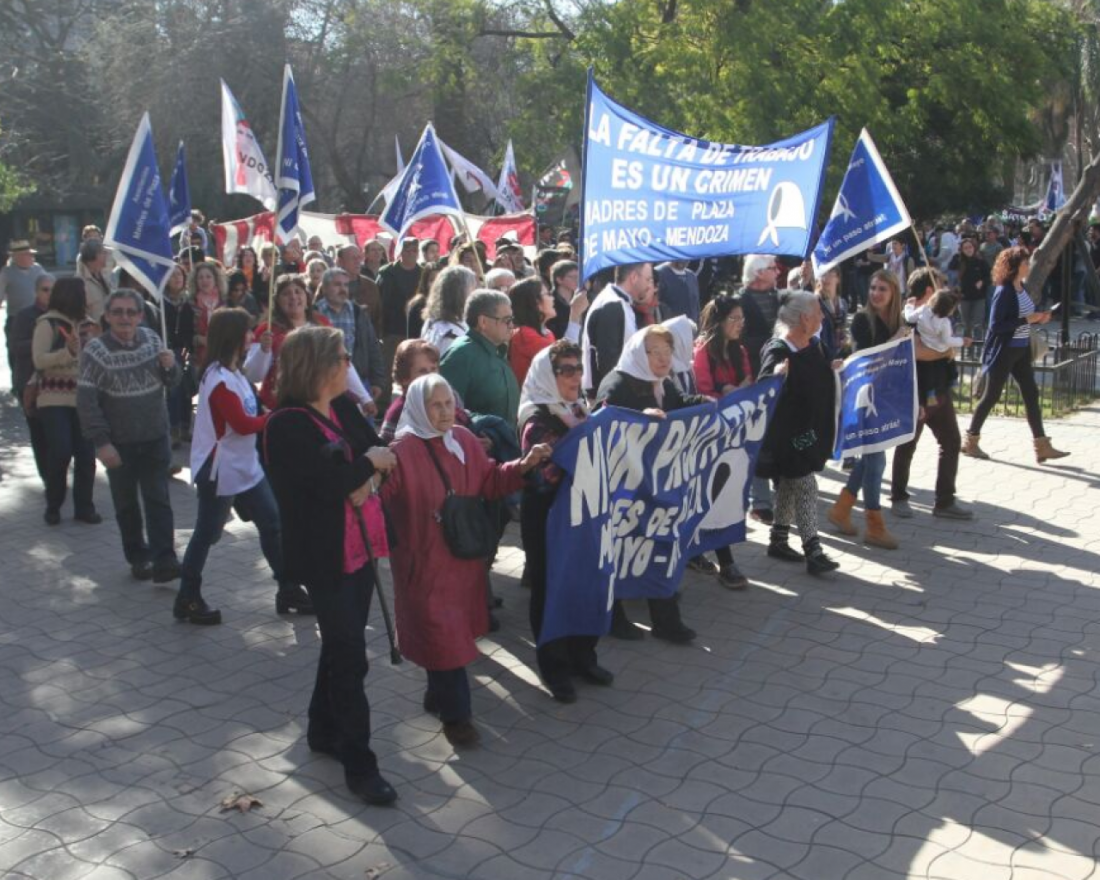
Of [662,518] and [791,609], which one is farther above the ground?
[662,518]

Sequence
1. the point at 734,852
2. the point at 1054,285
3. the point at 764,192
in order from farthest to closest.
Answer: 1. the point at 1054,285
2. the point at 764,192
3. the point at 734,852

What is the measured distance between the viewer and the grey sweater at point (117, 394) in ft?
23.1

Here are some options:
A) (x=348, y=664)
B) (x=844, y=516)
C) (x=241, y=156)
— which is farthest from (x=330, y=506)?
(x=241, y=156)

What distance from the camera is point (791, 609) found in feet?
22.8

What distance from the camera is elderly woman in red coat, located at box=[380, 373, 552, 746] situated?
5.04 m

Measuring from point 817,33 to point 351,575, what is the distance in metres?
16.9

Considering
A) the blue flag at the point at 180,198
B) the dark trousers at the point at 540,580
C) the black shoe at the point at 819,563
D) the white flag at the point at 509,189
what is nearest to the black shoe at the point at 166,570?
the dark trousers at the point at 540,580

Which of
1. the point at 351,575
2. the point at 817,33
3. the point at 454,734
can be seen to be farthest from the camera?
the point at 817,33

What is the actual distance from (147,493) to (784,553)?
12.7ft

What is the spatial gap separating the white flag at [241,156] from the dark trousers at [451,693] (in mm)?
7773

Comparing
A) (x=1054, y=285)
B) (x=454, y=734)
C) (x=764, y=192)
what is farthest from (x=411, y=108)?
(x=454, y=734)

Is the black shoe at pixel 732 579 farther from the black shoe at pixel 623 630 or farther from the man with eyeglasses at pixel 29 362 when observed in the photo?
the man with eyeglasses at pixel 29 362

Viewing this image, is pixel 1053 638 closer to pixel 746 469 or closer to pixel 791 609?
pixel 791 609

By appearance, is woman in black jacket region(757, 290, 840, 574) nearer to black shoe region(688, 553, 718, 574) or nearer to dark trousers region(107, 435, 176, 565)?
black shoe region(688, 553, 718, 574)
